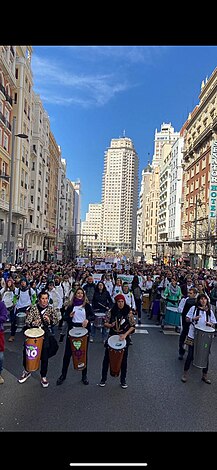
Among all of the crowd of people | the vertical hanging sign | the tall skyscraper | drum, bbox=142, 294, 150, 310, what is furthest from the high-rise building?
the crowd of people

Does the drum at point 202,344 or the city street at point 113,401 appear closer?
the city street at point 113,401

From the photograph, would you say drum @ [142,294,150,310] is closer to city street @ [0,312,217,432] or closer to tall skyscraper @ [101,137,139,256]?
city street @ [0,312,217,432]

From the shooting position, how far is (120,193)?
17038 cm

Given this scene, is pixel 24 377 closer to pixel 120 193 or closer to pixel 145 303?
pixel 145 303

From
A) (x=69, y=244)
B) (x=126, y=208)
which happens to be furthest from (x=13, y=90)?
(x=126, y=208)

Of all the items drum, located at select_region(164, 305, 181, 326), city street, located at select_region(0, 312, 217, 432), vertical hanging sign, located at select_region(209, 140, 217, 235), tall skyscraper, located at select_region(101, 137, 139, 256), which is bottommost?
city street, located at select_region(0, 312, 217, 432)

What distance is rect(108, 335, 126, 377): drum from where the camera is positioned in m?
5.88

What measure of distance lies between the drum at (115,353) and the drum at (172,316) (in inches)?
185

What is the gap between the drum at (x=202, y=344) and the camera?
631 cm

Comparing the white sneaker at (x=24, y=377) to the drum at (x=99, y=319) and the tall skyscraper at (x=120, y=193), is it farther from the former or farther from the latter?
the tall skyscraper at (x=120, y=193)

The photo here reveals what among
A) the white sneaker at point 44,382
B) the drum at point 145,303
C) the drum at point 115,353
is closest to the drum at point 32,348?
the white sneaker at point 44,382

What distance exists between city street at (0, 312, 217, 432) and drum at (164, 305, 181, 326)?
9.04 feet

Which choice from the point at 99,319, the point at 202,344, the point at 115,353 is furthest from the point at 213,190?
the point at 115,353
